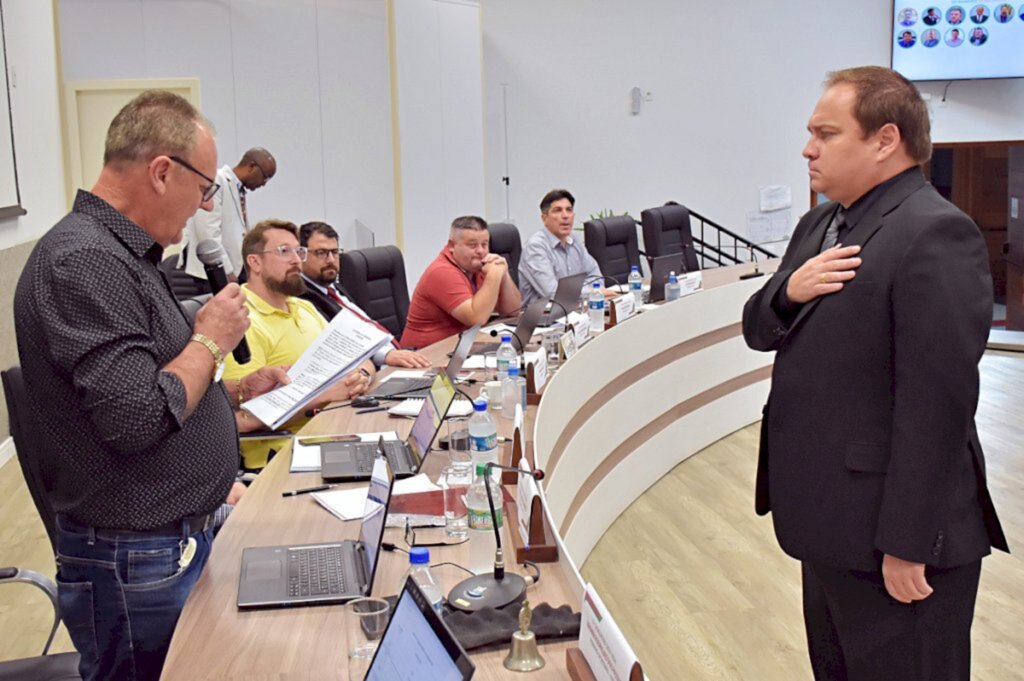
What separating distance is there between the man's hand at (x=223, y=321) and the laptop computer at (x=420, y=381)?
1367mm

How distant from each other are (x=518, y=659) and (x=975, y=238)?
0.99 metres

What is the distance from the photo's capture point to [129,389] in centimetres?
164

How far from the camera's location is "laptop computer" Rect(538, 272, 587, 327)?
4590 millimetres

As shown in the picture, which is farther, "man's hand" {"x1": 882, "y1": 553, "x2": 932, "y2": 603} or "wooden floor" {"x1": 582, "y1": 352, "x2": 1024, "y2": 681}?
"wooden floor" {"x1": 582, "y1": 352, "x2": 1024, "y2": 681}

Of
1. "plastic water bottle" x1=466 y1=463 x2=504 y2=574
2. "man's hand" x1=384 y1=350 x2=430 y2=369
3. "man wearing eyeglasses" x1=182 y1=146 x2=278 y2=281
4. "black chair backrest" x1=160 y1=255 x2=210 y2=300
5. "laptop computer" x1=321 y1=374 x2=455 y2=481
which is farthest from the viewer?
"black chair backrest" x1=160 y1=255 x2=210 y2=300

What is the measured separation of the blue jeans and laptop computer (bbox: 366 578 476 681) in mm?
641

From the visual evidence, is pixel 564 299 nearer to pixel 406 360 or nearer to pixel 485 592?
pixel 406 360

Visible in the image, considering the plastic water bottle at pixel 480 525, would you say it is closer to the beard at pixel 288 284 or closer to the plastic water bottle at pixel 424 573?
the plastic water bottle at pixel 424 573

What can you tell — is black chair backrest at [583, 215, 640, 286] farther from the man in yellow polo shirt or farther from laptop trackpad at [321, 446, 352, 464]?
laptop trackpad at [321, 446, 352, 464]

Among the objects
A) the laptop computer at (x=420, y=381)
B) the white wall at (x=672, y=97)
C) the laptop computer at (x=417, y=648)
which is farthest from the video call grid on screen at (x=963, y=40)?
the laptop computer at (x=417, y=648)

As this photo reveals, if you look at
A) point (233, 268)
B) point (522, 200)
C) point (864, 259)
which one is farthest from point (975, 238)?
point (522, 200)

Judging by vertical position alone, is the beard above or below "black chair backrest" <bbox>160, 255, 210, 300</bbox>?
above

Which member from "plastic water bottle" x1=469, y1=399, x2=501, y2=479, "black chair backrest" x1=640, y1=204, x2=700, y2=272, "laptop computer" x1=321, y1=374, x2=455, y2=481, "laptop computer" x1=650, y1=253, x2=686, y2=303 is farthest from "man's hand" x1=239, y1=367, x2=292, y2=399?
"black chair backrest" x1=640, y1=204, x2=700, y2=272

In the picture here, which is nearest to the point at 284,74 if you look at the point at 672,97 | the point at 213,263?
the point at 672,97
